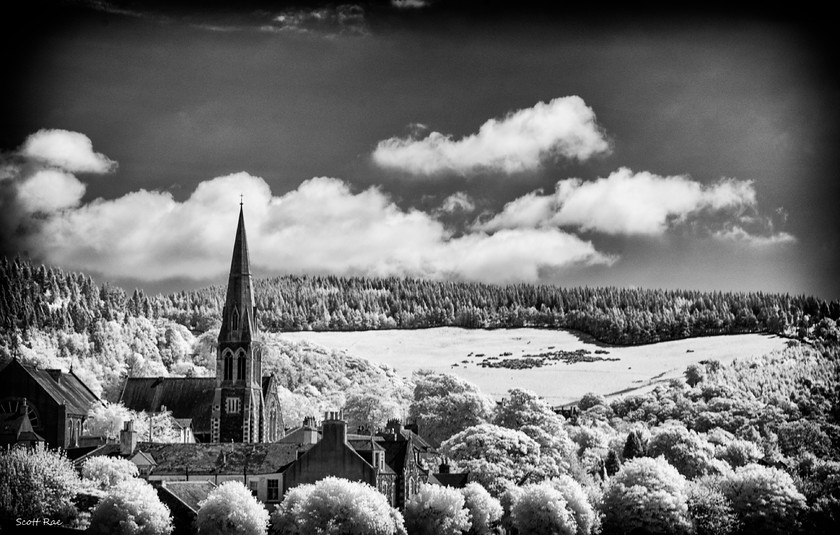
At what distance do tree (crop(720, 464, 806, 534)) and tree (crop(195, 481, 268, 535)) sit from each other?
127 ft

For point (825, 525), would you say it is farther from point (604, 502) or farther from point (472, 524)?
point (472, 524)

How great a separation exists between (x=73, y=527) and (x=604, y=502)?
3909 cm

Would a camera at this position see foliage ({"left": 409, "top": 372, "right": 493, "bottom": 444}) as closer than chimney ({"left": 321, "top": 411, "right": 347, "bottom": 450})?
No

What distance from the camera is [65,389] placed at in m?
120

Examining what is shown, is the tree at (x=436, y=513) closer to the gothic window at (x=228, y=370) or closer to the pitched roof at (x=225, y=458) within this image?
the pitched roof at (x=225, y=458)

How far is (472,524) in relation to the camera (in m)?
89.6

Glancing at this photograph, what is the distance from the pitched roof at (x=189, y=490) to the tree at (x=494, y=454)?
29948 mm

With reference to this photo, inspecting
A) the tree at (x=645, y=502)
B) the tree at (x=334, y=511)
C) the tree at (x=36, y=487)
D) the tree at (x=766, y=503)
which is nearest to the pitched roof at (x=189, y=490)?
the tree at (x=334, y=511)

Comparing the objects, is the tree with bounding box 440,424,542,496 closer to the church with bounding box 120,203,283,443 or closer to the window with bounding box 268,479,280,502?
the church with bounding box 120,203,283,443

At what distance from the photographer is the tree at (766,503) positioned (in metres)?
98.4

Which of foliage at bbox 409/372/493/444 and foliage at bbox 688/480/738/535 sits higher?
foliage at bbox 409/372/493/444

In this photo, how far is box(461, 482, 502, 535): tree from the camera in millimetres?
90062

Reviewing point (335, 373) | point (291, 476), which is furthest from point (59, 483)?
point (335, 373)

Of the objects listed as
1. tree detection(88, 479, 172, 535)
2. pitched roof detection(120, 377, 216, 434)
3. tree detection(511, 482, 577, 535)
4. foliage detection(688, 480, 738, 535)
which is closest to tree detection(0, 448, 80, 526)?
tree detection(88, 479, 172, 535)
